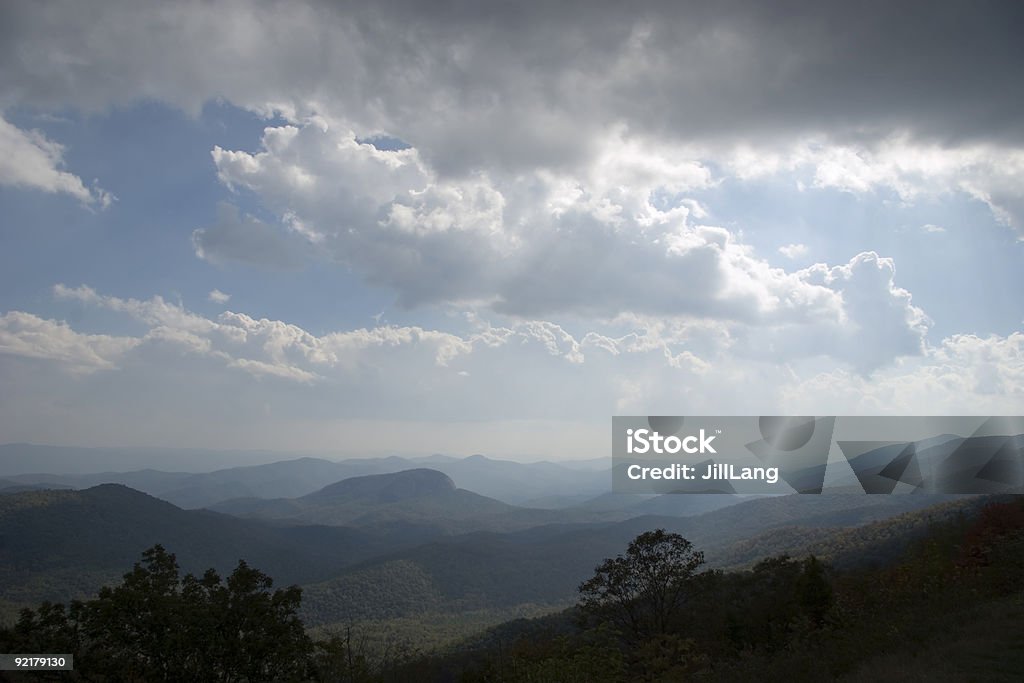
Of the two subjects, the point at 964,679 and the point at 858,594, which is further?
the point at 858,594

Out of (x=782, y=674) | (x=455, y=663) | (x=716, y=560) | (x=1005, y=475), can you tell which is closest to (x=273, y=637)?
(x=782, y=674)

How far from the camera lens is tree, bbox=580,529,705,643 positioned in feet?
100

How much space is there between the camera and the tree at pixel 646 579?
3056cm

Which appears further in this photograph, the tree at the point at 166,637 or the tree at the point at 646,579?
the tree at the point at 646,579

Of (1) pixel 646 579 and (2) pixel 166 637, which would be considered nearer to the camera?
(2) pixel 166 637

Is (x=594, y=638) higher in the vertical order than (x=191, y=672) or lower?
higher

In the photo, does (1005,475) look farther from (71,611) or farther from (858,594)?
(71,611)

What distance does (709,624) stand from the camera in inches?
1458

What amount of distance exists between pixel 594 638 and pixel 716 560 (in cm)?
14580

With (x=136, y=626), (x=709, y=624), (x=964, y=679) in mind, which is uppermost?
(x=964, y=679)

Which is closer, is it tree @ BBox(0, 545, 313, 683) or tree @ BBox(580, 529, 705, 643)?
tree @ BBox(0, 545, 313, 683)

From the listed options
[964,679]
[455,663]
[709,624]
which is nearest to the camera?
[964,679]

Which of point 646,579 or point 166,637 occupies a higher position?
point 166,637

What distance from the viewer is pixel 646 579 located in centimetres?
3131
